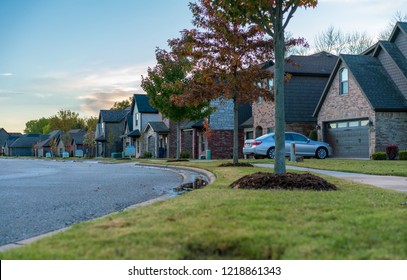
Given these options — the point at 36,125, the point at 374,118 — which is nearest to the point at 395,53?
the point at 374,118

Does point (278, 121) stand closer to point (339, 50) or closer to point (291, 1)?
point (291, 1)

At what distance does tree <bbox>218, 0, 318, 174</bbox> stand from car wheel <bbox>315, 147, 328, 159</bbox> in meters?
18.6

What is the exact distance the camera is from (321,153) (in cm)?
2914

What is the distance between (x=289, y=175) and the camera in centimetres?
1033

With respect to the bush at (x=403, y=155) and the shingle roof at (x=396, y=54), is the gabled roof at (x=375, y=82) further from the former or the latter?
the bush at (x=403, y=155)

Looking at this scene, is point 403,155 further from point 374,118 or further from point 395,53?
point 395,53

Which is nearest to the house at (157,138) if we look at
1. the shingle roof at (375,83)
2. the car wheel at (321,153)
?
the car wheel at (321,153)

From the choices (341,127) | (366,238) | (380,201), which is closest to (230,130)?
(341,127)

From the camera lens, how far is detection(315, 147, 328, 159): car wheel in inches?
1143

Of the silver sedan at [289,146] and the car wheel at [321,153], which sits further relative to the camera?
the car wheel at [321,153]

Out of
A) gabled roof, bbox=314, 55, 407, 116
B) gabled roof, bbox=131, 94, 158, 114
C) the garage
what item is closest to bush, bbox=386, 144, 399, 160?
the garage

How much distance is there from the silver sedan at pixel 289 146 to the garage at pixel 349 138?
131 cm

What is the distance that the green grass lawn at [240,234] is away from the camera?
4.42 meters

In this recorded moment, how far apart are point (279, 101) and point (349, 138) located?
20.6 m
